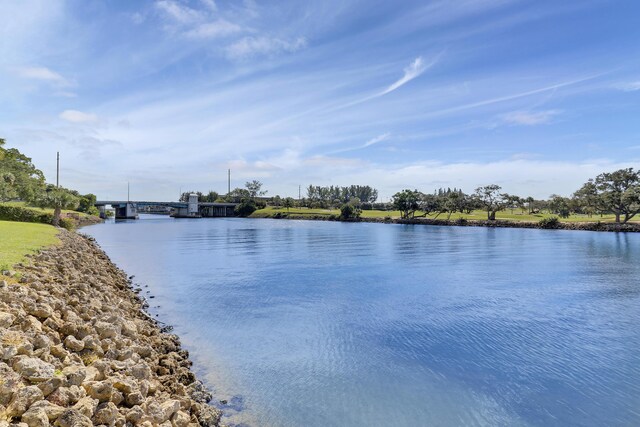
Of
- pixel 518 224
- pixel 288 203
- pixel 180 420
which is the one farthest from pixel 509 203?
pixel 180 420

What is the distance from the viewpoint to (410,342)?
16.3 metres

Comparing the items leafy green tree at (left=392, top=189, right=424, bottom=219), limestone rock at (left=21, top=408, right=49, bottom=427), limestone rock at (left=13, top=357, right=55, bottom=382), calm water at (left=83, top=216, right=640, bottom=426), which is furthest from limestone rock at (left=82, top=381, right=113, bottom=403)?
leafy green tree at (left=392, top=189, right=424, bottom=219)

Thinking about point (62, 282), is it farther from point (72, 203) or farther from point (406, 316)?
point (72, 203)

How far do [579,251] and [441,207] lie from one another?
273 feet

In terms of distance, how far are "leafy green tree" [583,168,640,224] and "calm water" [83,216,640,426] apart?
2950 inches

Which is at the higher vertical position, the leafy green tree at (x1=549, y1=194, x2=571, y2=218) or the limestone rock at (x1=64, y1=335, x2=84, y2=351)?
the leafy green tree at (x1=549, y1=194, x2=571, y2=218)

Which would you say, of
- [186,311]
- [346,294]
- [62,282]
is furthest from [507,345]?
[62,282]

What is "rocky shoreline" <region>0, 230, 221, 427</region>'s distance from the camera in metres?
6.52

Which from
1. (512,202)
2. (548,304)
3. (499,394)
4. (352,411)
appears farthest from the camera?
(512,202)

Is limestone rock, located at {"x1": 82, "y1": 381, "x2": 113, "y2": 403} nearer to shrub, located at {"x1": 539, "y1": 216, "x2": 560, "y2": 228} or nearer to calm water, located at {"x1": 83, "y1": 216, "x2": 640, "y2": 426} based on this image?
calm water, located at {"x1": 83, "y1": 216, "x2": 640, "y2": 426}

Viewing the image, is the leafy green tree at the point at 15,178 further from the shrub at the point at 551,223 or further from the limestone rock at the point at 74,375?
the shrub at the point at 551,223

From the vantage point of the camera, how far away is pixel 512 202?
123 meters

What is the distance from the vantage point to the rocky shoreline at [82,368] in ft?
21.4

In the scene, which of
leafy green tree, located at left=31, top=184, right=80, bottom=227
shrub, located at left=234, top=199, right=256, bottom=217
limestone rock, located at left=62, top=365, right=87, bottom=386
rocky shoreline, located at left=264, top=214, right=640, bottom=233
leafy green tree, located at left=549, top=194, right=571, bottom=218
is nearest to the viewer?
limestone rock, located at left=62, top=365, right=87, bottom=386
